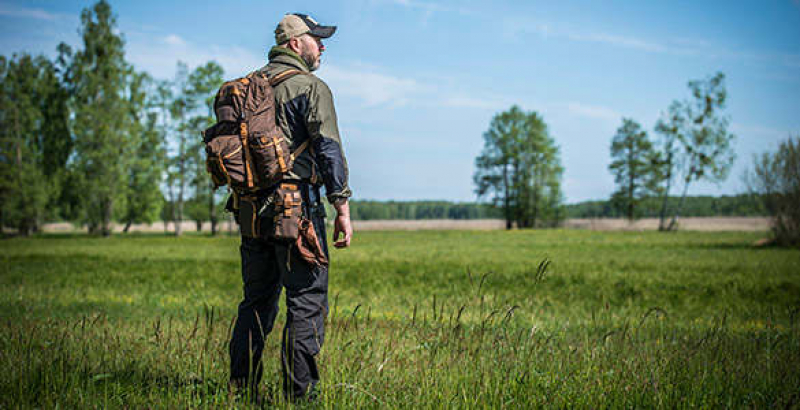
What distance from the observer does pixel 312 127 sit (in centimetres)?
363

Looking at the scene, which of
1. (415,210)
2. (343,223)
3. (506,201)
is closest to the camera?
(343,223)

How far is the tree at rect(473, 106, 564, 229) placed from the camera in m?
69.8

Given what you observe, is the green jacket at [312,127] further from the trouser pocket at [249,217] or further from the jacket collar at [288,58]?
the trouser pocket at [249,217]

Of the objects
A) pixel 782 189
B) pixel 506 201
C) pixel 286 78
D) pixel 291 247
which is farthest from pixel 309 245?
pixel 506 201

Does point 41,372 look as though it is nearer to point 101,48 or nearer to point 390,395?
point 390,395

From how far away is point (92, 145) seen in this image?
47.6 m

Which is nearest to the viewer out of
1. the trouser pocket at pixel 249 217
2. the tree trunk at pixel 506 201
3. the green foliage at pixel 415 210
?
the trouser pocket at pixel 249 217

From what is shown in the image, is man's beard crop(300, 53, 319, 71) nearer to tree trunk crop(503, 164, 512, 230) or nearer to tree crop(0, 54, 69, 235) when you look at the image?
tree crop(0, 54, 69, 235)

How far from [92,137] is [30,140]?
397 inches

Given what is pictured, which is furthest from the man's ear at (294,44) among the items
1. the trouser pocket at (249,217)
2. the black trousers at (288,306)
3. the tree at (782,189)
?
the tree at (782,189)

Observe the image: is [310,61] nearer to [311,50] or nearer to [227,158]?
[311,50]

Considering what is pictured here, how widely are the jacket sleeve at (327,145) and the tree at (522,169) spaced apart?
67.2 meters

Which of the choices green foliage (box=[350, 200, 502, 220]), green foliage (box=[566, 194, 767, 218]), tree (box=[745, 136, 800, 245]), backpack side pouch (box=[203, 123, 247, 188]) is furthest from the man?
green foliage (box=[350, 200, 502, 220])

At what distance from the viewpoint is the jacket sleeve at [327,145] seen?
3588 mm
